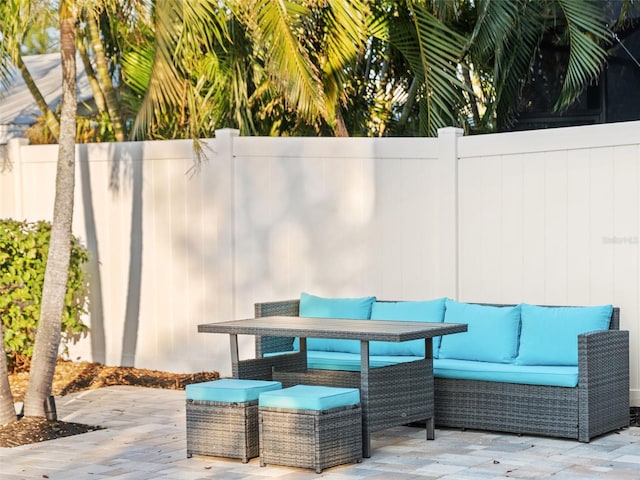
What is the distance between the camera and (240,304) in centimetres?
841

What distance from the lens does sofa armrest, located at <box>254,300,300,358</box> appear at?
23.7 ft

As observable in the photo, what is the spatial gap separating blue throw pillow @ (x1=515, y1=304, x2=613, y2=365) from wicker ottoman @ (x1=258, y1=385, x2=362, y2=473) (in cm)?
140

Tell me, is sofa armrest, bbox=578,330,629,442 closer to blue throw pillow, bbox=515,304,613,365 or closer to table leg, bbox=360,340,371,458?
blue throw pillow, bbox=515,304,613,365

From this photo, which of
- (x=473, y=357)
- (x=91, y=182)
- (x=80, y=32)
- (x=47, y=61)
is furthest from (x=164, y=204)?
(x=47, y=61)

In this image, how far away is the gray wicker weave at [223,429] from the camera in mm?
5789

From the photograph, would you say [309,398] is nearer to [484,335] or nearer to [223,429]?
[223,429]

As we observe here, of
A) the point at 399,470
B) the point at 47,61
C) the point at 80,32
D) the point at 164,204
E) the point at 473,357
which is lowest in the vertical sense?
the point at 399,470

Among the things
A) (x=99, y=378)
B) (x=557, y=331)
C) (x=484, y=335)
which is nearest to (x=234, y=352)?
(x=484, y=335)

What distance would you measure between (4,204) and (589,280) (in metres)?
5.35

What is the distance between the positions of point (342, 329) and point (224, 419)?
0.84 meters

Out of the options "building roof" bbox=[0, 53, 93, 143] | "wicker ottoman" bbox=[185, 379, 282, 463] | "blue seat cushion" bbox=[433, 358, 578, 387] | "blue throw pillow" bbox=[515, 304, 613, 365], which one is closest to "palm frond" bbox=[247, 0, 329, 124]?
"blue seat cushion" bbox=[433, 358, 578, 387]

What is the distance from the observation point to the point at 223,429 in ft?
19.2

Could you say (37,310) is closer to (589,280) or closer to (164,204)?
Answer: (164,204)

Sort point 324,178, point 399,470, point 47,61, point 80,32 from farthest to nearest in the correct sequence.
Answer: point 47,61 → point 80,32 → point 324,178 → point 399,470
